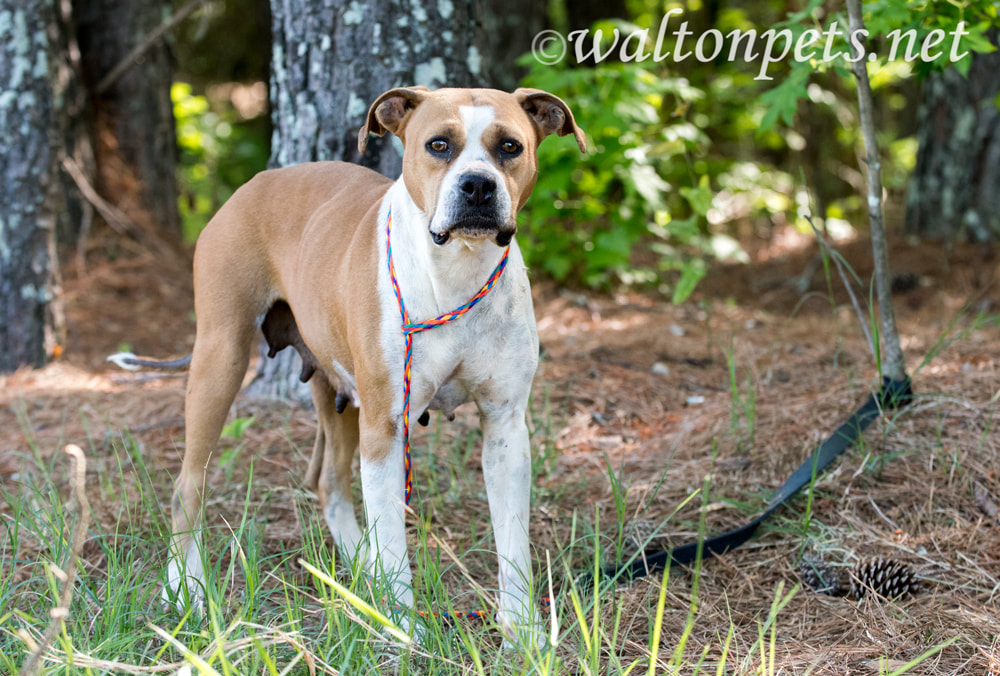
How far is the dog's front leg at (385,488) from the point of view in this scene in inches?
108

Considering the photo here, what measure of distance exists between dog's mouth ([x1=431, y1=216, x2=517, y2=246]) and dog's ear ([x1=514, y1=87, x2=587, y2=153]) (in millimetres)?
463

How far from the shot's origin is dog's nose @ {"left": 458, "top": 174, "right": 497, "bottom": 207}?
8.20ft

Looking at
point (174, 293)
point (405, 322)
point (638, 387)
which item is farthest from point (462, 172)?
point (174, 293)

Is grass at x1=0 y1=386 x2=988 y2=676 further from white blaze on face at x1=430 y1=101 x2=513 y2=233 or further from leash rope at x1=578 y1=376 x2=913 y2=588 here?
white blaze on face at x1=430 y1=101 x2=513 y2=233

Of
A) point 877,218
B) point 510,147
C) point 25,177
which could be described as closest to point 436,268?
point 510,147

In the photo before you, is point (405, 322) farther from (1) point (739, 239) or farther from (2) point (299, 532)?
(1) point (739, 239)

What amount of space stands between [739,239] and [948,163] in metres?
3.08

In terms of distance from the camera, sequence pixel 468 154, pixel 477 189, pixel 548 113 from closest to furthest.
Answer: pixel 477 189
pixel 468 154
pixel 548 113

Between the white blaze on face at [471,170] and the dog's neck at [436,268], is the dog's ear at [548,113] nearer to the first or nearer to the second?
the white blaze on face at [471,170]

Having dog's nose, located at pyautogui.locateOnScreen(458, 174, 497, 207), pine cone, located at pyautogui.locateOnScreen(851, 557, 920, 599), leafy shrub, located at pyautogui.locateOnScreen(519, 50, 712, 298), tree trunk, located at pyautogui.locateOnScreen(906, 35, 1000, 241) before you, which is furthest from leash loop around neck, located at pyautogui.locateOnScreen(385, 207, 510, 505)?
tree trunk, located at pyautogui.locateOnScreen(906, 35, 1000, 241)

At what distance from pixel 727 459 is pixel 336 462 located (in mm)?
1667

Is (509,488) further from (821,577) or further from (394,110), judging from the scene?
(394,110)

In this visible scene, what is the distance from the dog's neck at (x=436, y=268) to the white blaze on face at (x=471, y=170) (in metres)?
0.15

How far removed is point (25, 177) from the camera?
5320mm
